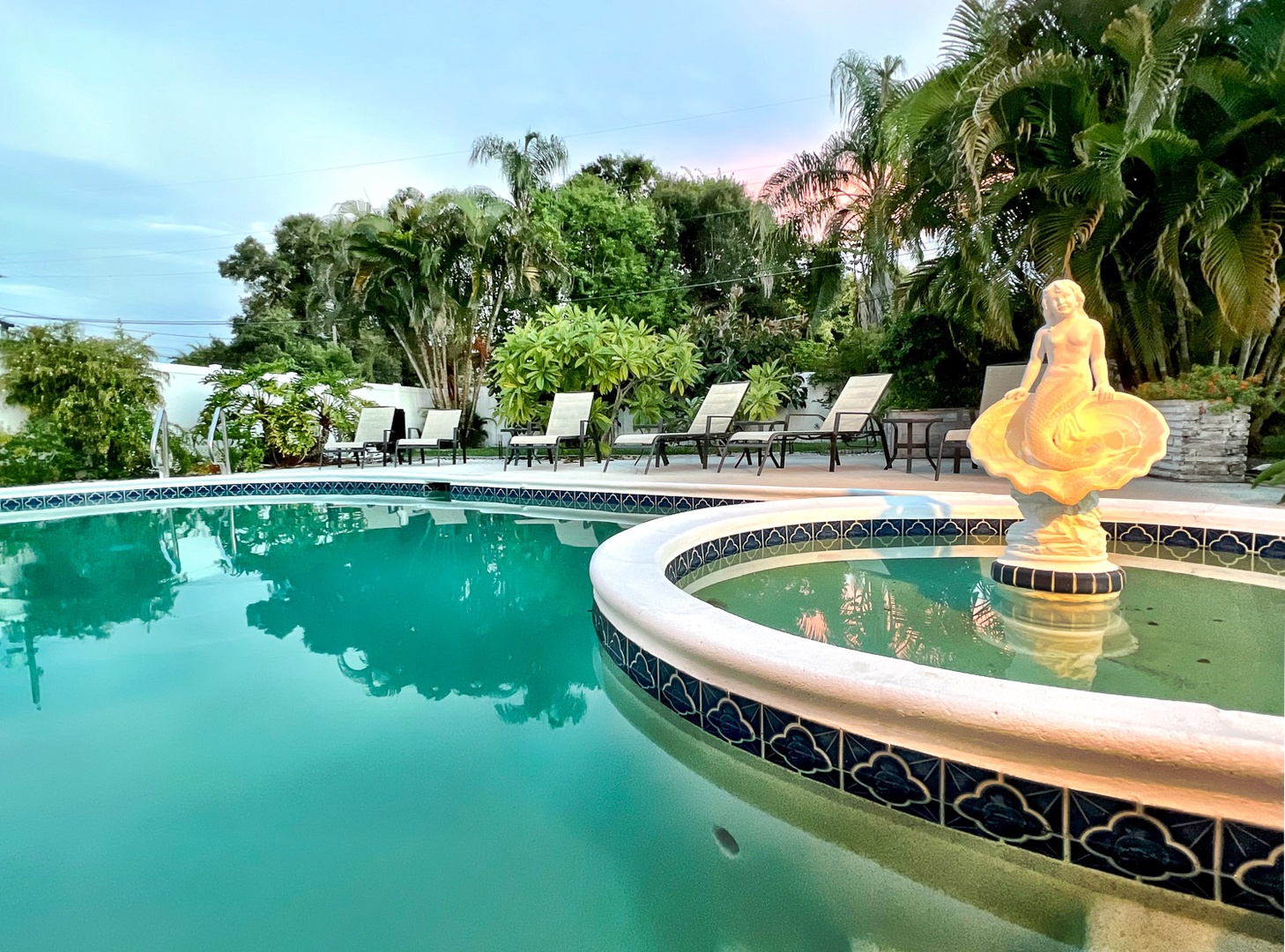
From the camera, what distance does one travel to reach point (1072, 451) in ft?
10.7

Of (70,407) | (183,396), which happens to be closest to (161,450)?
(70,407)

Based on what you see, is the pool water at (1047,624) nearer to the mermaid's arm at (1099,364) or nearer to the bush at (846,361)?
the mermaid's arm at (1099,364)

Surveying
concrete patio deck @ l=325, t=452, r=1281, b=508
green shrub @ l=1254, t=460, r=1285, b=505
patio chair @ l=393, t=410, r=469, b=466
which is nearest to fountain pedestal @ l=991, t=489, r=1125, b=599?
concrete patio deck @ l=325, t=452, r=1281, b=508

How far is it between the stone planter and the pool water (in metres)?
3.45

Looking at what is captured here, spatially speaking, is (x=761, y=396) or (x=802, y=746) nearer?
(x=802, y=746)

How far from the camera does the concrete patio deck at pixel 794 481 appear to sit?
5.80 meters

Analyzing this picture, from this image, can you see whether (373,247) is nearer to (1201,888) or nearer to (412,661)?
(412,661)

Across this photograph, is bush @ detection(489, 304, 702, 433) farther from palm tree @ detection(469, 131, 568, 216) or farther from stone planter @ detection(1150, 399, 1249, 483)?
palm tree @ detection(469, 131, 568, 216)

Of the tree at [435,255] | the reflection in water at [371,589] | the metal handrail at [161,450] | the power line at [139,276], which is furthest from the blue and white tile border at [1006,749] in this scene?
the power line at [139,276]

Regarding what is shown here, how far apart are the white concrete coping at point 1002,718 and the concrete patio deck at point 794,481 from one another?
12.7 ft

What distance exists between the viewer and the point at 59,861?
175 cm

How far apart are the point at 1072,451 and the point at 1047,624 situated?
86 centimetres

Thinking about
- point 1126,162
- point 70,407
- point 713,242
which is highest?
point 713,242

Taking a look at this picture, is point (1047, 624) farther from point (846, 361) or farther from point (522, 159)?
point (522, 159)
